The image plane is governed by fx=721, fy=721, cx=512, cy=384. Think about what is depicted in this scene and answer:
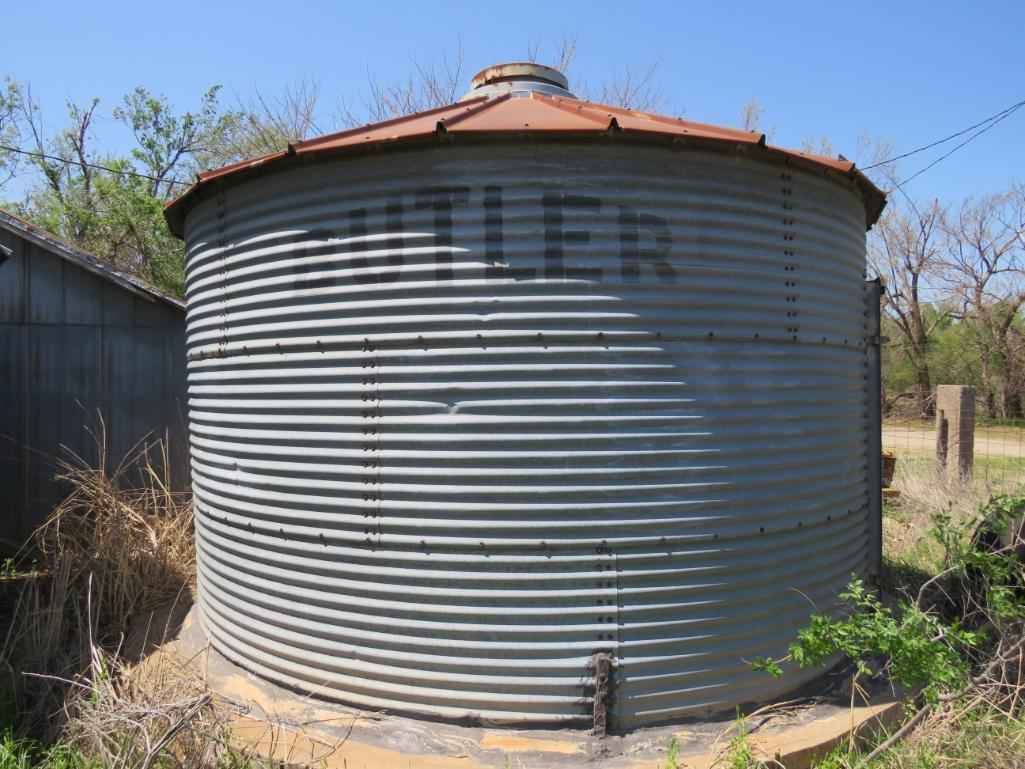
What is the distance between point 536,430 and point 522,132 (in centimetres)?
162

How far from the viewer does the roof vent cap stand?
5723 mm

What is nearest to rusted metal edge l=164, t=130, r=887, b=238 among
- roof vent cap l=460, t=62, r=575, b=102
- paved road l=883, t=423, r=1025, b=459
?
roof vent cap l=460, t=62, r=575, b=102

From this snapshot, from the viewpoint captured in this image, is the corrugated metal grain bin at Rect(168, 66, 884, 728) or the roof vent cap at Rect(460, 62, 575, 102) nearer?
the corrugated metal grain bin at Rect(168, 66, 884, 728)

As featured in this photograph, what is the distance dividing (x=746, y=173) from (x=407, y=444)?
254cm

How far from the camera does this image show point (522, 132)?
390 cm

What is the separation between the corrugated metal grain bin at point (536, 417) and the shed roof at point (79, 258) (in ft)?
14.6

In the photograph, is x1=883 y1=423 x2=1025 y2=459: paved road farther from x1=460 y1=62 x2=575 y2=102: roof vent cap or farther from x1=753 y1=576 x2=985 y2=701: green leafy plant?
x1=753 y1=576 x2=985 y2=701: green leafy plant

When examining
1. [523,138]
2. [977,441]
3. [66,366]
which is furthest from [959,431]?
[977,441]

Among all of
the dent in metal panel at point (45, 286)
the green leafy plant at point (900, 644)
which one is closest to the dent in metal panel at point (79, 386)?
the dent in metal panel at point (45, 286)

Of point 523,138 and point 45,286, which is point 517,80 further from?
point 45,286

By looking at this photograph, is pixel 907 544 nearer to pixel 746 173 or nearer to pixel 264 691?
pixel 746 173

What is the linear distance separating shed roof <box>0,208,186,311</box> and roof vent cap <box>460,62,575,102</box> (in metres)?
4.27

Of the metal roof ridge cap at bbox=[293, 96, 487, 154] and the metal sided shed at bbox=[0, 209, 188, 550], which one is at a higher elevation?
the metal roof ridge cap at bbox=[293, 96, 487, 154]

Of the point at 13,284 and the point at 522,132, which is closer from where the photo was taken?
the point at 522,132
